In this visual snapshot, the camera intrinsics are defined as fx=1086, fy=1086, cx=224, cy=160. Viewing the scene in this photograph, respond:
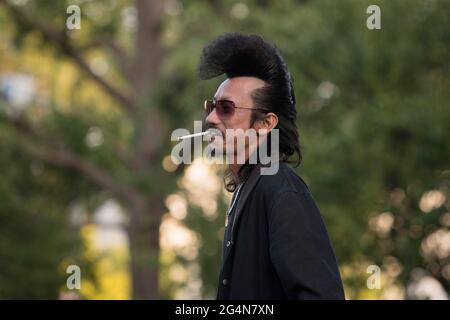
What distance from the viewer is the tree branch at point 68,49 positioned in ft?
71.3

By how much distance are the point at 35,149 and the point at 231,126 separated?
61.7 feet

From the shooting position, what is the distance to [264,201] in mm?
3305

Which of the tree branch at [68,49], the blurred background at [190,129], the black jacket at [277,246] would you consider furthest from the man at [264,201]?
the tree branch at [68,49]

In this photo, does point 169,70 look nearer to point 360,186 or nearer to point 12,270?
point 12,270

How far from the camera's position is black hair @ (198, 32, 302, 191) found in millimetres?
3490

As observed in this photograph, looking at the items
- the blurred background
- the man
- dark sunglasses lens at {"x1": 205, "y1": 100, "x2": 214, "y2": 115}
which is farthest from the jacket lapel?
the blurred background

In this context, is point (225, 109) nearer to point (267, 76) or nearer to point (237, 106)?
point (237, 106)

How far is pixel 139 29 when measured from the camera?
950 inches

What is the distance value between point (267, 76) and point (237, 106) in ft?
0.45

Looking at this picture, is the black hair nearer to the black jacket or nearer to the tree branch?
the black jacket

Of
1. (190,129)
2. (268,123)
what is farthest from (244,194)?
(190,129)

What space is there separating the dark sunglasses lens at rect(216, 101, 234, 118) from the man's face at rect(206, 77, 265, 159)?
0.01 m

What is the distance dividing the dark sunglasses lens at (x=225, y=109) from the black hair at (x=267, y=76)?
3.0 inches
